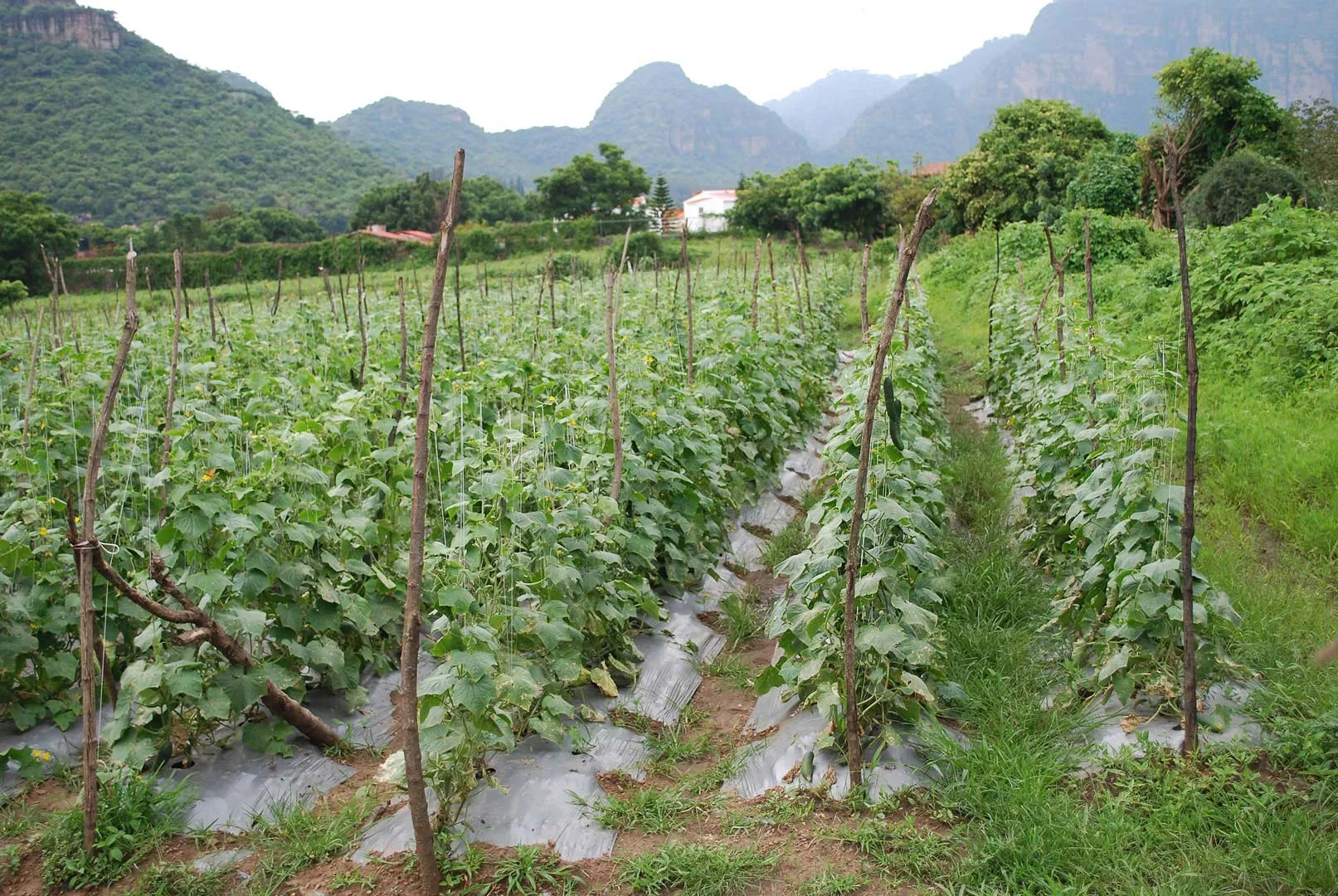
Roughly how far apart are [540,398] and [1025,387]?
3910mm

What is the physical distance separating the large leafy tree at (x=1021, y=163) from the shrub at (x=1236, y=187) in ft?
32.6

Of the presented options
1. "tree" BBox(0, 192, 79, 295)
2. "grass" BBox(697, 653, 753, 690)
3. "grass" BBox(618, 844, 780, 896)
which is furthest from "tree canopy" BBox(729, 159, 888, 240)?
"grass" BBox(618, 844, 780, 896)

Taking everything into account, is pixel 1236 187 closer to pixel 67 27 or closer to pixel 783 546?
pixel 783 546

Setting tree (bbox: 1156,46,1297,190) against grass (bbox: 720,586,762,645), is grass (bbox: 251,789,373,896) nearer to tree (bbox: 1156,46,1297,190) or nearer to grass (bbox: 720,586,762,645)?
grass (bbox: 720,586,762,645)

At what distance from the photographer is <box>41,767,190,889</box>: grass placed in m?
2.80

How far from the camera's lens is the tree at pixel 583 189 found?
54531 mm

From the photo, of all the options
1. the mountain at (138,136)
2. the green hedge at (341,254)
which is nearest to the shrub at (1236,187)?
the green hedge at (341,254)

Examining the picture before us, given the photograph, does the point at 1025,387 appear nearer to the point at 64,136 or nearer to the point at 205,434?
the point at 205,434

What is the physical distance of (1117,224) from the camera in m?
14.6

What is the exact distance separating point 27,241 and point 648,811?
40.9 m

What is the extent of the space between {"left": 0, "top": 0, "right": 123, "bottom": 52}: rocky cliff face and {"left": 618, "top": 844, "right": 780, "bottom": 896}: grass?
9865cm

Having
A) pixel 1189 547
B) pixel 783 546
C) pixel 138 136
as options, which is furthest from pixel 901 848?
pixel 138 136

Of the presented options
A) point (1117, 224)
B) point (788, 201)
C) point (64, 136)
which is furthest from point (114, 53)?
point (1117, 224)

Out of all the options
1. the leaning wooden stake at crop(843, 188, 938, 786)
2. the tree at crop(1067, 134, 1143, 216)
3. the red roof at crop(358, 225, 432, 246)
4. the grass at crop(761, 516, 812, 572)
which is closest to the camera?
the leaning wooden stake at crop(843, 188, 938, 786)
